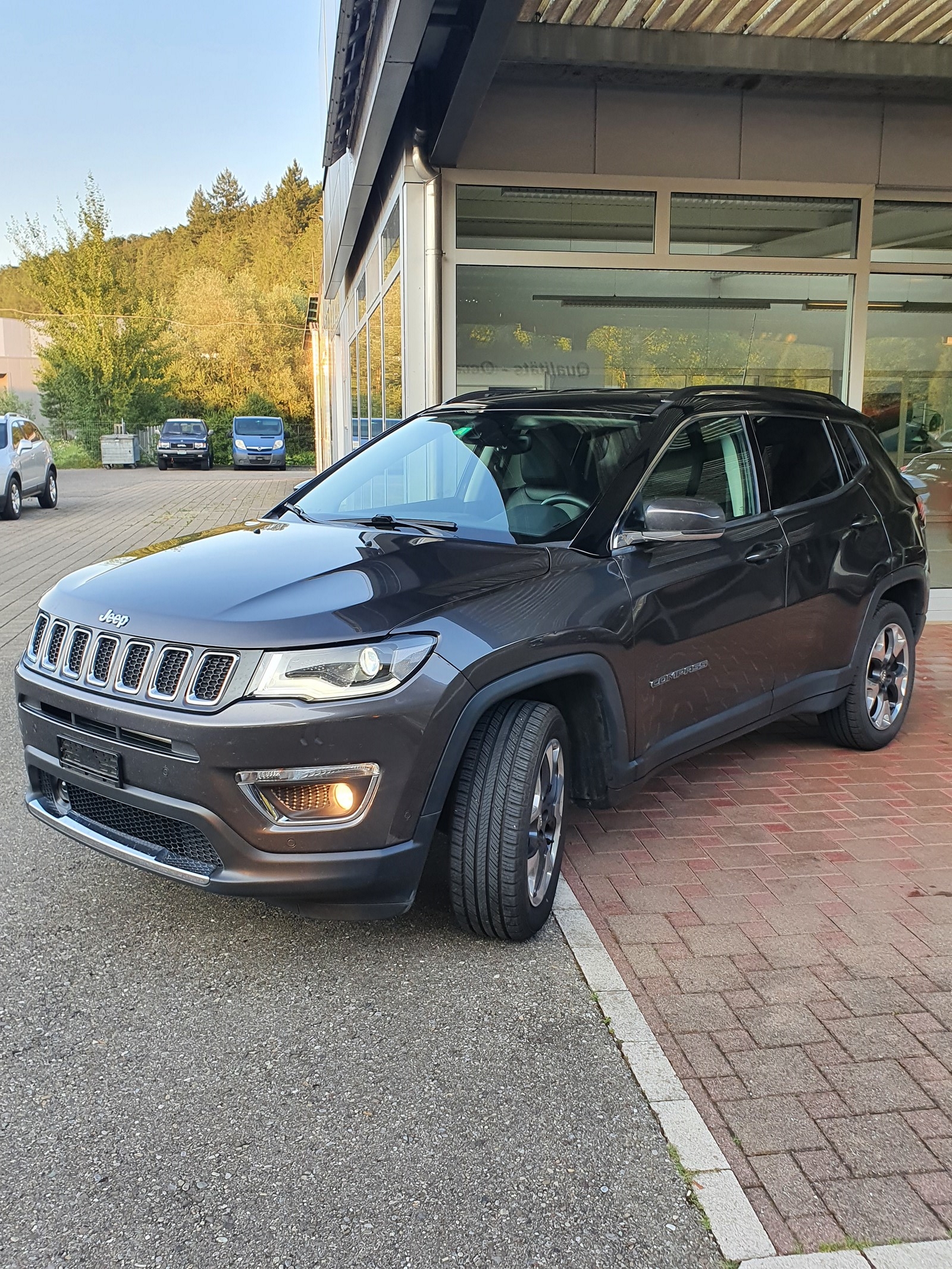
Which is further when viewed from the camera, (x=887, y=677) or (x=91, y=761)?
(x=887, y=677)

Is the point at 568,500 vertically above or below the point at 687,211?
below

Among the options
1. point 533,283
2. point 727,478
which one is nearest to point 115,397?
point 533,283

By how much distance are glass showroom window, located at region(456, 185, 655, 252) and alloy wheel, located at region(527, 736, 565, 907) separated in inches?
239

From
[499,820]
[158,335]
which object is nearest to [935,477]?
[499,820]

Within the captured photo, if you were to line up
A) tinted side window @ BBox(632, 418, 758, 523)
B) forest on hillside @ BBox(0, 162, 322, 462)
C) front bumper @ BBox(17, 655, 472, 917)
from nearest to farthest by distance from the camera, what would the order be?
front bumper @ BBox(17, 655, 472, 917)
tinted side window @ BBox(632, 418, 758, 523)
forest on hillside @ BBox(0, 162, 322, 462)

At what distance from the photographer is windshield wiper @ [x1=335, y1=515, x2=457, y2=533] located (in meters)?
4.05

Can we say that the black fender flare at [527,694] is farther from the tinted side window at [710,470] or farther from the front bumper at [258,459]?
the front bumper at [258,459]

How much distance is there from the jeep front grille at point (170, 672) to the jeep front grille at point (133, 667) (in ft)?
0.17

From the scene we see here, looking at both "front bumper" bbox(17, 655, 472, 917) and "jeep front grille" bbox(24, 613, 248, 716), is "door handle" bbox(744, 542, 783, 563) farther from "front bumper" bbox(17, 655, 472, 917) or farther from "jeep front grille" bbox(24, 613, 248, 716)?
"jeep front grille" bbox(24, 613, 248, 716)

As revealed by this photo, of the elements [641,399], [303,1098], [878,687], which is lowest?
[303,1098]

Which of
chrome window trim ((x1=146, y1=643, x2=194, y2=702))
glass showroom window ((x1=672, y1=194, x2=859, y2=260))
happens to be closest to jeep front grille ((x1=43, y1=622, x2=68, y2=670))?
chrome window trim ((x1=146, y1=643, x2=194, y2=702))

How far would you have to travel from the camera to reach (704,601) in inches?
164

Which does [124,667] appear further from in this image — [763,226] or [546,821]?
[763,226]

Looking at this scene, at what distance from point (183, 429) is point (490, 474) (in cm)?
4040
